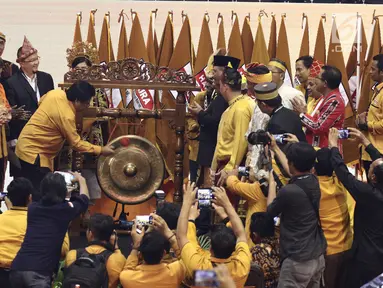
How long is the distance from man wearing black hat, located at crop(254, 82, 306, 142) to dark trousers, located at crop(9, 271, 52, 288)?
155 centimetres

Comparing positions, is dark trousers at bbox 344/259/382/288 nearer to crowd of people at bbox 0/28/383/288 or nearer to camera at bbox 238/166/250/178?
crowd of people at bbox 0/28/383/288

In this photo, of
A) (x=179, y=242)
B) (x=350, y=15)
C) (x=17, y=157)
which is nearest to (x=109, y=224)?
(x=179, y=242)

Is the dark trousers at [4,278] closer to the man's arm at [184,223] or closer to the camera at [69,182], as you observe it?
the camera at [69,182]

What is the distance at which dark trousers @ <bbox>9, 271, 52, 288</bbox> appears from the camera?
4.11m

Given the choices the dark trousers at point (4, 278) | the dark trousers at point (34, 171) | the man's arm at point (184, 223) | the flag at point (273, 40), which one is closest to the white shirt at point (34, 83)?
the dark trousers at point (34, 171)

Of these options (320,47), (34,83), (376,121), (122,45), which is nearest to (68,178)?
(34,83)

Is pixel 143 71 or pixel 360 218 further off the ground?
pixel 143 71

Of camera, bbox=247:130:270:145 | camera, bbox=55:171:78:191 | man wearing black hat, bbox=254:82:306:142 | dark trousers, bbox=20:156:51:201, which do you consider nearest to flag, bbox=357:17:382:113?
man wearing black hat, bbox=254:82:306:142

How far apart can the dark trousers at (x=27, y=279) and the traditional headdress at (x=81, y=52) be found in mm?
2756

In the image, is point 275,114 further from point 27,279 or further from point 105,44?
point 105,44

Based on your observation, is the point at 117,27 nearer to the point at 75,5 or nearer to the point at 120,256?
the point at 75,5

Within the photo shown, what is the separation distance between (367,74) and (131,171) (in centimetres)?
238

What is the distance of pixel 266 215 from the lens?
13.8 ft

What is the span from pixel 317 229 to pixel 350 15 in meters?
5.53
